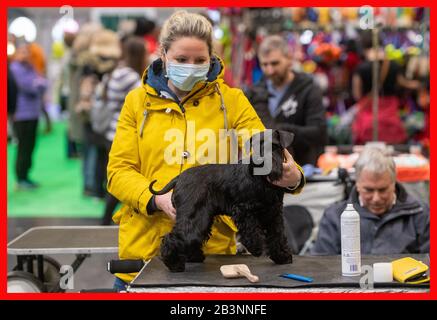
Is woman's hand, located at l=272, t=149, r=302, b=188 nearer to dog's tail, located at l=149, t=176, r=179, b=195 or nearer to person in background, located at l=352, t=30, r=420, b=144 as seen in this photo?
dog's tail, located at l=149, t=176, r=179, b=195

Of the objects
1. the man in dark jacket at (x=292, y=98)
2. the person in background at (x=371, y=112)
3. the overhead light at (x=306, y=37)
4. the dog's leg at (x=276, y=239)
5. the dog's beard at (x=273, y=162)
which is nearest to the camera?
the dog's beard at (x=273, y=162)

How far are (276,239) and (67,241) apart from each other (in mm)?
1265

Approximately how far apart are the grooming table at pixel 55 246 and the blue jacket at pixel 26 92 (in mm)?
3984

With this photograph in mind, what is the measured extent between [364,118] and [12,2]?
515 centimetres

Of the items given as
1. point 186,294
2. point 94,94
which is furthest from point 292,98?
point 94,94

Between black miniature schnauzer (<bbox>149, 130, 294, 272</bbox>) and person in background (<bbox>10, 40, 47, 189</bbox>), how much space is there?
5374 millimetres

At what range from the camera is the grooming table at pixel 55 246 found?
10.1 feet

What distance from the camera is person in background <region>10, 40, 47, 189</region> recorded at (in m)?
7.47

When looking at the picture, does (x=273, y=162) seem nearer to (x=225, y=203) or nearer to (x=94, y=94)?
(x=225, y=203)

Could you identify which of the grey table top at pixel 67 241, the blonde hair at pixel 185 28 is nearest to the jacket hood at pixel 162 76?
the blonde hair at pixel 185 28

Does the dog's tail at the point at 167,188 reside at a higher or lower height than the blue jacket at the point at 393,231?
higher

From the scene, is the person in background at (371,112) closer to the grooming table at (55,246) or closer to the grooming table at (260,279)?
the grooming table at (55,246)

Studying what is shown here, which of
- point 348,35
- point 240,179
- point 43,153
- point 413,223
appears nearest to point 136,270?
point 240,179
